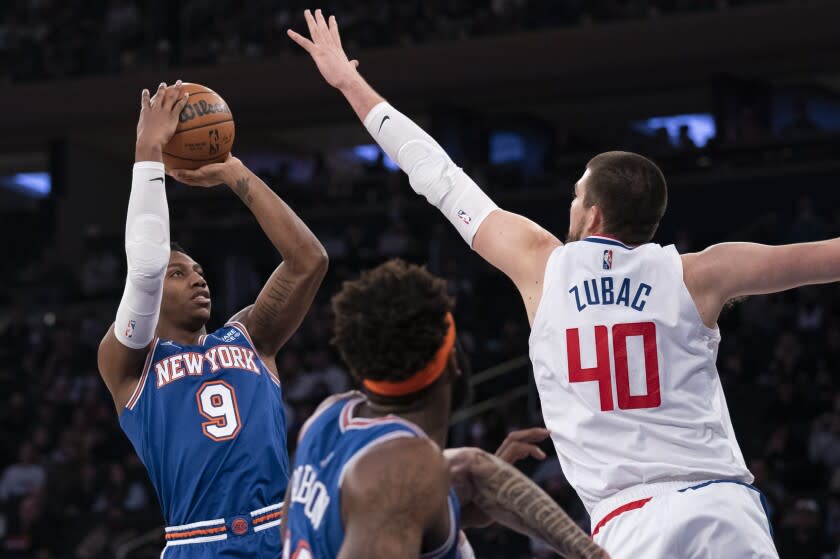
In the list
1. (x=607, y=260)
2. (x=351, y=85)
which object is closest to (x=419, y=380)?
(x=607, y=260)

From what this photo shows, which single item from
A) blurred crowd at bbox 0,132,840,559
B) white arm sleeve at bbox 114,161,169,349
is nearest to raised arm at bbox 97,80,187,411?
white arm sleeve at bbox 114,161,169,349

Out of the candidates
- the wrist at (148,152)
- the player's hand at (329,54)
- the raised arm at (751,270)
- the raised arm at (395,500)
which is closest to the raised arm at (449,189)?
the player's hand at (329,54)

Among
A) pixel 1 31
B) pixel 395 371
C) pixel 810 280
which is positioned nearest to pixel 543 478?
pixel 810 280

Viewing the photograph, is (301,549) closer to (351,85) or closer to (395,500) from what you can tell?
(395,500)

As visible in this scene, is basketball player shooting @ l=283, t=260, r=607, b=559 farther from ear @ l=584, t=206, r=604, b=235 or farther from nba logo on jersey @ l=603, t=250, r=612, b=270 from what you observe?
ear @ l=584, t=206, r=604, b=235

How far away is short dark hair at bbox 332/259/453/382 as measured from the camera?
3.02 m

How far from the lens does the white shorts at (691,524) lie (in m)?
3.63

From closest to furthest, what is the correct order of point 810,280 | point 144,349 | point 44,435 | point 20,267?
point 810,280, point 144,349, point 44,435, point 20,267

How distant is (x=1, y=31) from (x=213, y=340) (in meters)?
18.3

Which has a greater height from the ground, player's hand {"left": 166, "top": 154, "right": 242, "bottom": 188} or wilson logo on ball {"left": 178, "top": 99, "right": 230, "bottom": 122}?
wilson logo on ball {"left": 178, "top": 99, "right": 230, "bottom": 122}

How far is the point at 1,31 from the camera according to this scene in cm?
2144

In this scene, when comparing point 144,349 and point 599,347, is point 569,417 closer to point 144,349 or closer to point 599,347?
point 599,347

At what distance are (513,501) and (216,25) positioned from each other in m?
18.3

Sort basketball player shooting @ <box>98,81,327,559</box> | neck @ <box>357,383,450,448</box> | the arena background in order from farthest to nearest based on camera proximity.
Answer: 1. the arena background
2. basketball player shooting @ <box>98,81,327,559</box>
3. neck @ <box>357,383,450,448</box>
